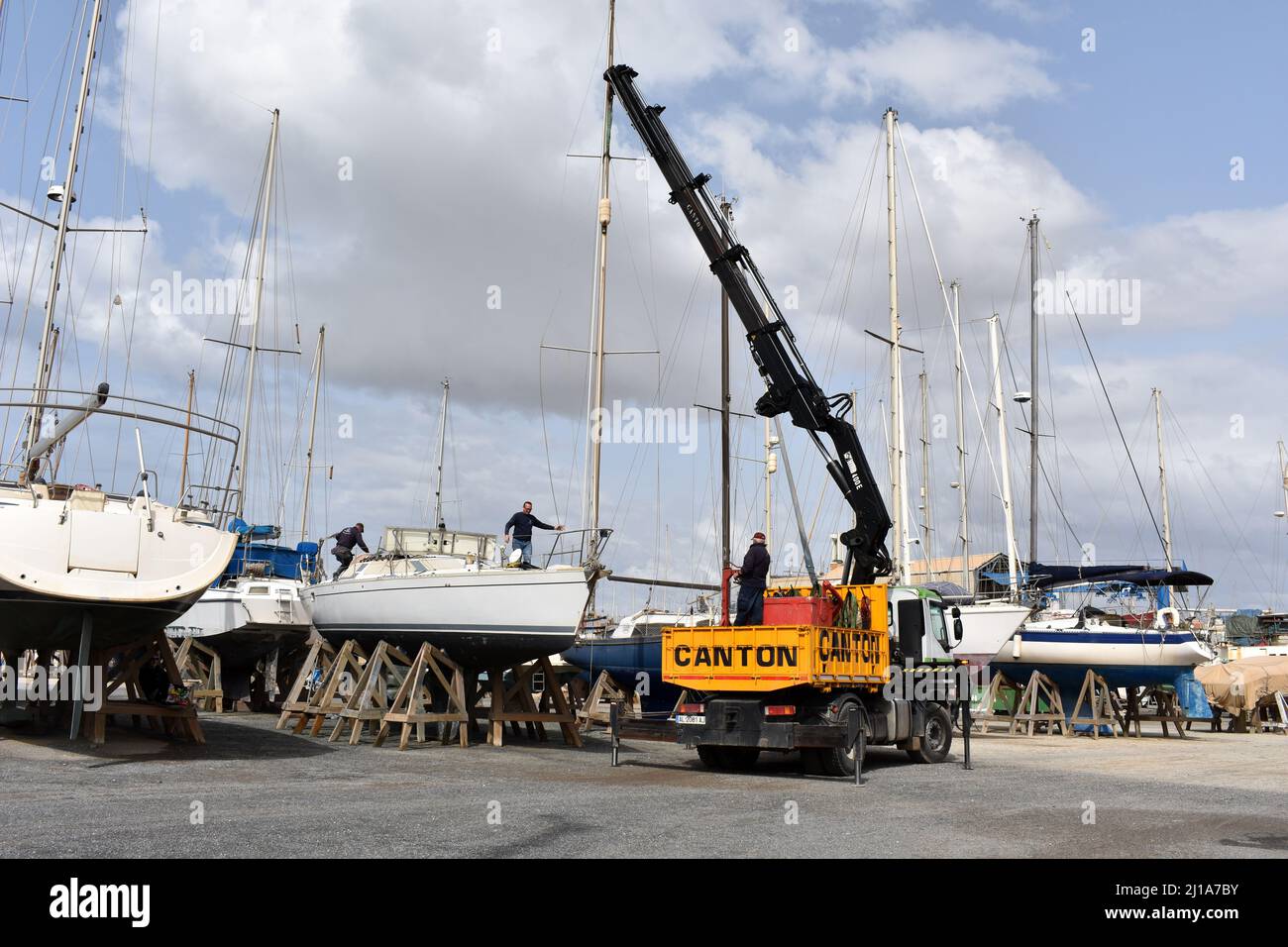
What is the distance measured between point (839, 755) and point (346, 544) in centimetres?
1042

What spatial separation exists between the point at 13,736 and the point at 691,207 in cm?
1164

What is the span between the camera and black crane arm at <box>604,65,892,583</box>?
15766 millimetres

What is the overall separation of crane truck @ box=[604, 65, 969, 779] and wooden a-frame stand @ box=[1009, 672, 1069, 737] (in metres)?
7.61

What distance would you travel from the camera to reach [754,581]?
44.3ft

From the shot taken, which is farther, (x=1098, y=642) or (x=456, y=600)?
(x=1098, y=642)

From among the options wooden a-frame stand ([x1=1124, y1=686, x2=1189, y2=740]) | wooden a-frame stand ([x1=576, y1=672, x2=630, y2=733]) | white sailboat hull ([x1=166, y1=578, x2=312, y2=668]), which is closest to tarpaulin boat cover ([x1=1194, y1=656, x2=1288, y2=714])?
wooden a-frame stand ([x1=1124, y1=686, x2=1189, y2=740])

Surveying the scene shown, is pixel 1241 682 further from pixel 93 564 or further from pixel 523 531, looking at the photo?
pixel 93 564

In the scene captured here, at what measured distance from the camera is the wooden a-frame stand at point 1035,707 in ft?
74.8

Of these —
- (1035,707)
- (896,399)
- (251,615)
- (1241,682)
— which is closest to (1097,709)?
(1035,707)

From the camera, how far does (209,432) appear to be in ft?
43.3

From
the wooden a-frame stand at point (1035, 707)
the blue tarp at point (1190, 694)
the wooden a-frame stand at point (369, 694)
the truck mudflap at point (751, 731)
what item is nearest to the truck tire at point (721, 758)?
the truck mudflap at point (751, 731)

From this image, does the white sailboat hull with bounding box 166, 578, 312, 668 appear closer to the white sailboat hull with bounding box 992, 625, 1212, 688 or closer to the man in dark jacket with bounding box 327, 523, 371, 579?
the man in dark jacket with bounding box 327, 523, 371, 579
